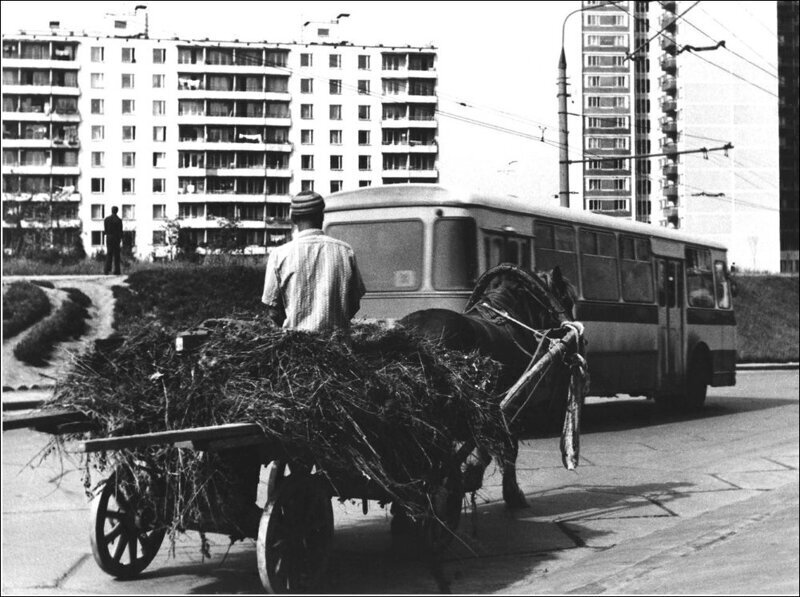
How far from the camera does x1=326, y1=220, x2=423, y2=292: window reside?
3.20 meters

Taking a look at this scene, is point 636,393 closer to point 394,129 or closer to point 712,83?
point 712,83

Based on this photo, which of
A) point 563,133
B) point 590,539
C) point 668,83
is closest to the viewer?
point 563,133

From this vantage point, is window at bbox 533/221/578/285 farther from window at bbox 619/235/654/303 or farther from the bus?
window at bbox 619/235/654/303

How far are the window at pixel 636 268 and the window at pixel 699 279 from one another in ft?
0.41

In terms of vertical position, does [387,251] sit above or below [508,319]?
above

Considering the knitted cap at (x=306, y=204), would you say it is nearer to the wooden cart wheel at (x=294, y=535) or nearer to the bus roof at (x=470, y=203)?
the bus roof at (x=470, y=203)

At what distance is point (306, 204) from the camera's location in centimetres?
331

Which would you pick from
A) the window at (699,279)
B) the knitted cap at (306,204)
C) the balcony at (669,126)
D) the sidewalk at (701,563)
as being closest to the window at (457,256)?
the knitted cap at (306,204)

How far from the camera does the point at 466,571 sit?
428 cm

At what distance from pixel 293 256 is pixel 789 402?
13535 millimetres

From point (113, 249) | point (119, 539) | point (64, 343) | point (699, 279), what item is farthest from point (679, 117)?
point (119, 539)

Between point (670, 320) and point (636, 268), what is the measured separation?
242 mm

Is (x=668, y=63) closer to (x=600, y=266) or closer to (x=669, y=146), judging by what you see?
(x=669, y=146)

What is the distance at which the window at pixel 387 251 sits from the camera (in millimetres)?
3203
